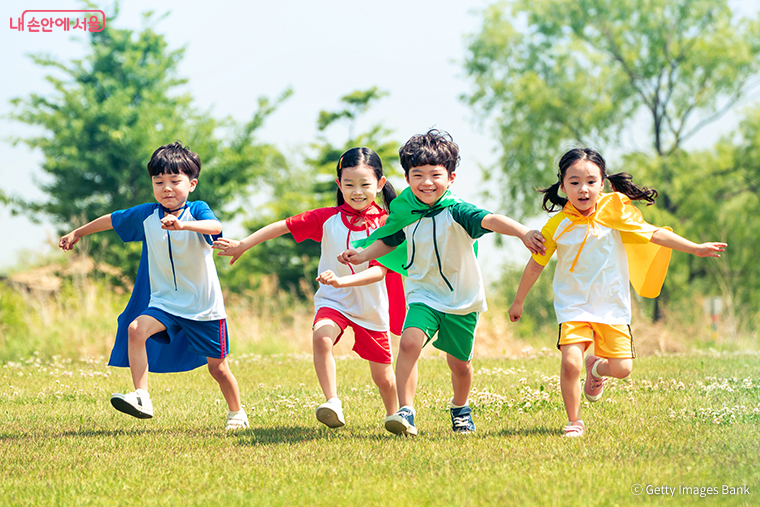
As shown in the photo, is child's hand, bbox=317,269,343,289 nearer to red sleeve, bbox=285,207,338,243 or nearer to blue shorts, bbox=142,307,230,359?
red sleeve, bbox=285,207,338,243

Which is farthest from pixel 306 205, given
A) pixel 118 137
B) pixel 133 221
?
pixel 133 221

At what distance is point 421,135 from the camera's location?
17.8ft

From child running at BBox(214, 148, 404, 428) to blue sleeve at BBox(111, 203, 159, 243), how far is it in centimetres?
81

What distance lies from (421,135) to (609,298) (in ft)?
5.72

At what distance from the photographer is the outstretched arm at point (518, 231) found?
4.85 metres

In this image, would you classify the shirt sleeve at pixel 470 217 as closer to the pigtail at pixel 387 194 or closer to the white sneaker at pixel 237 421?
the pigtail at pixel 387 194

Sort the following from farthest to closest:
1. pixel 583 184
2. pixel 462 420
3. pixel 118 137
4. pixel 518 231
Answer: pixel 118 137 → pixel 462 420 → pixel 583 184 → pixel 518 231

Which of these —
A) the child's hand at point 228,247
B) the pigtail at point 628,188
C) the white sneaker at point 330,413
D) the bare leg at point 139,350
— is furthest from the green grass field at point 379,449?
the pigtail at point 628,188

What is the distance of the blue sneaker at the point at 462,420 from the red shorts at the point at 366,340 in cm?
62

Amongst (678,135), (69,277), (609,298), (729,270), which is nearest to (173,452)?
(609,298)

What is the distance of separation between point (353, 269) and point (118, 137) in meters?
18.7

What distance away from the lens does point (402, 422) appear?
5.02 meters

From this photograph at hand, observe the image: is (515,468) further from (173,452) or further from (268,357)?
(268,357)

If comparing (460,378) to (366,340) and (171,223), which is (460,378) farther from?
(171,223)
